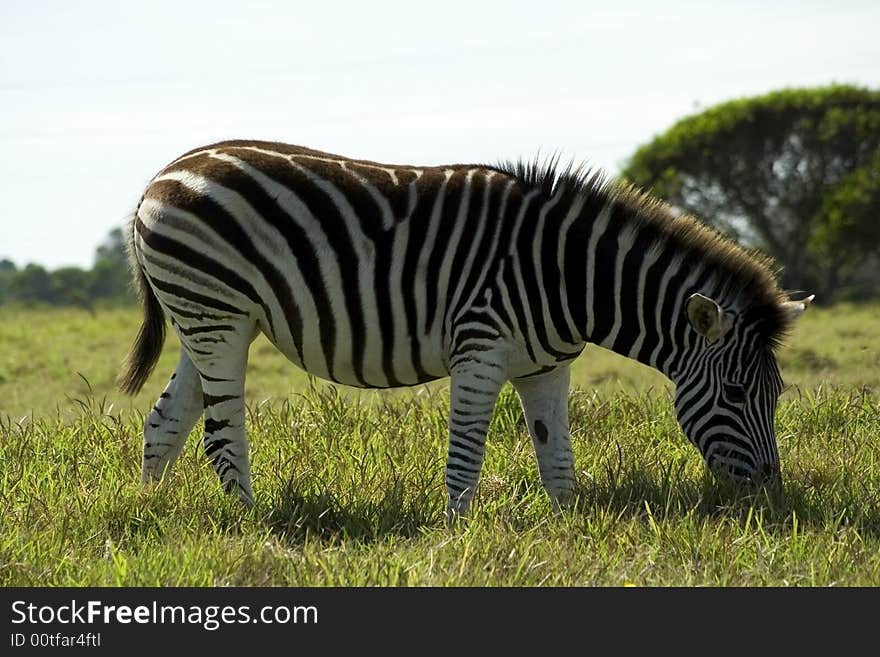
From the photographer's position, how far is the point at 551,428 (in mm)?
6379

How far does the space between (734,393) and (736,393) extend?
0.4 inches

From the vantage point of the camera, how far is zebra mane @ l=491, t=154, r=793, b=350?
235 inches

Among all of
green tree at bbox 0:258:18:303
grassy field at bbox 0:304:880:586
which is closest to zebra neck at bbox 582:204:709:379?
grassy field at bbox 0:304:880:586

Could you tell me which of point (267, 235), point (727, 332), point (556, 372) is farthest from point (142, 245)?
point (727, 332)

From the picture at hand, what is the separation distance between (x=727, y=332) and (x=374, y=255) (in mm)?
1925

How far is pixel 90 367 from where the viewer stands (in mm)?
15383

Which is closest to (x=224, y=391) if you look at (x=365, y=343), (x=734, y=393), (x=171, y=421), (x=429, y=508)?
(x=171, y=421)

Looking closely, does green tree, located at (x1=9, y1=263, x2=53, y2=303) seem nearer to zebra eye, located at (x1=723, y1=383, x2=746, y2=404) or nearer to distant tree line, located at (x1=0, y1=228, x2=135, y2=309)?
distant tree line, located at (x1=0, y1=228, x2=135, y2=309)

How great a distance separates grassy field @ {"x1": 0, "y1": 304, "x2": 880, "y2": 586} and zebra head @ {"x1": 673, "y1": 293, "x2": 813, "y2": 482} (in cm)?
21

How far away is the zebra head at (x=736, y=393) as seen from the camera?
19.4ft

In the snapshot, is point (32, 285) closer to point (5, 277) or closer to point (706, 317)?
point (5, 277)
